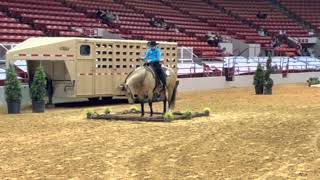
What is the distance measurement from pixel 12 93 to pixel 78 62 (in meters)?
2.68

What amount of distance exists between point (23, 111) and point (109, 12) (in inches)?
759

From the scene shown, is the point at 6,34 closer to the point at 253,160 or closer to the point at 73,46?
the point at 73,46

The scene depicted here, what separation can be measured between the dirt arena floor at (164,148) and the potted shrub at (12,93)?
1.45 metres

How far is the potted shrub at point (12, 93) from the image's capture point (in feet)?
59.0

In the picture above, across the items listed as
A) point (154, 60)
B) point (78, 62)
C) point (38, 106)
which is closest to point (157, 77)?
point (154, 60)

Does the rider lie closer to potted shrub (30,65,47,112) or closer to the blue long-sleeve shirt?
the blue long-sleeve shirt

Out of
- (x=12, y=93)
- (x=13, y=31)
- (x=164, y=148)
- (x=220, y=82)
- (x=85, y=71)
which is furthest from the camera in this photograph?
(x=220, y=82)

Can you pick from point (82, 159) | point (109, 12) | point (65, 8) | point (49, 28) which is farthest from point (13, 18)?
point (82, 159)

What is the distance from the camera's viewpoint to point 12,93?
17953mm

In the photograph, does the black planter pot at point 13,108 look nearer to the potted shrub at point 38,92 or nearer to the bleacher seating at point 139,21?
the potted shrub at point 38,92

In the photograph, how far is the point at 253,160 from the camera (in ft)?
30.7

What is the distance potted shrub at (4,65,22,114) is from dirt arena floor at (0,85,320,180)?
145 cm

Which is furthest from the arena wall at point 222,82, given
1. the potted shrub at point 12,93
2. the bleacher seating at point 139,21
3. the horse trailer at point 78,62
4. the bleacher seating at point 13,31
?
the potted shrub at point 12,93

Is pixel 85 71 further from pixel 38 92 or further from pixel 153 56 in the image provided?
pixel 153 56
